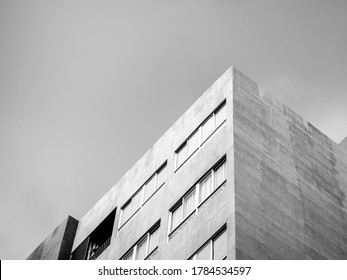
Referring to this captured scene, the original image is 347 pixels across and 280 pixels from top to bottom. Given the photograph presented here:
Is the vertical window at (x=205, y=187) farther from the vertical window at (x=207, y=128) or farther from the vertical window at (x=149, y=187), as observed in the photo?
the vertical window at (x=149, y=187)

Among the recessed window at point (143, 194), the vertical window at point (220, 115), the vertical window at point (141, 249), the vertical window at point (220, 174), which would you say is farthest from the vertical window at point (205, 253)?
the recessed window at point (143, 194)

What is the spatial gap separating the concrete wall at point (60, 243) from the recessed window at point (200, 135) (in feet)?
40.8

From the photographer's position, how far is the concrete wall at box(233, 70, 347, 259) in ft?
104

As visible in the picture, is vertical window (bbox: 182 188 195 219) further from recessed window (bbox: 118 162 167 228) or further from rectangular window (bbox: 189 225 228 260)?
recessed window (bbox: 118 162 167 228)

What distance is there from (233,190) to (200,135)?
772 centimetres

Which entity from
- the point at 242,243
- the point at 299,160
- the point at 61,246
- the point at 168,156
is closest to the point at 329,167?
the point at 299,160

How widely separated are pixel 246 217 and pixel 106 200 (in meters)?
17.7

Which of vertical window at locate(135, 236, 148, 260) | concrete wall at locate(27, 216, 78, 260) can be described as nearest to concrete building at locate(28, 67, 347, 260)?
vertical window at locate(135, 236, 148, 260)

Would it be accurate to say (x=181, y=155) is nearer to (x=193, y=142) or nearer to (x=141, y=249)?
(x=193, y=142)

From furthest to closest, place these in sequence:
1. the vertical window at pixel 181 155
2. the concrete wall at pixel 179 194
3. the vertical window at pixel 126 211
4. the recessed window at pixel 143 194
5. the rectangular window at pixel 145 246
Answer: the vertical window at pixel 126 211 < the recessed window at pixel 143 194 < the vertical window at pixel 181 155 < the rectangular window at pixel 145 246 < the concrete wall at pixel 179 194

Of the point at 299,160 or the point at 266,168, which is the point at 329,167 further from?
the point at 266,168

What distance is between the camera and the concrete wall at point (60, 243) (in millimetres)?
47750
